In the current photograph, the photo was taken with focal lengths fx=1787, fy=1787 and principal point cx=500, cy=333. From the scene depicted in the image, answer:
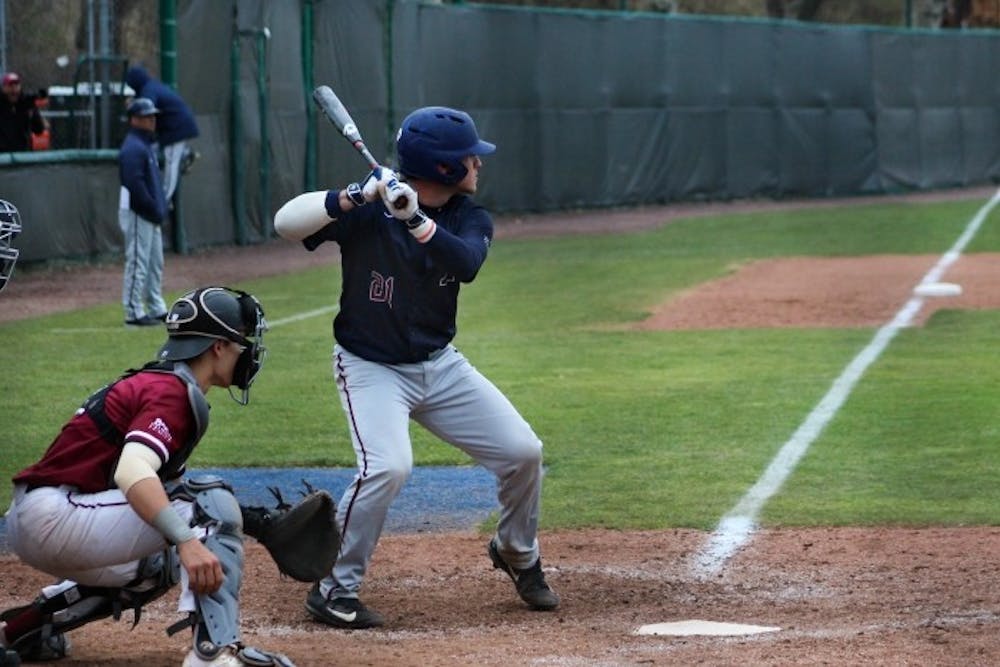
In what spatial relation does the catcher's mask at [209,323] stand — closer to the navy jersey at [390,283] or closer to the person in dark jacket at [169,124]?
the navy jersey at [390,283]

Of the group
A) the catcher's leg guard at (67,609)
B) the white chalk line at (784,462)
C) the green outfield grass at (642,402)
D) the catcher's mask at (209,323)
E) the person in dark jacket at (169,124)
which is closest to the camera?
the catcher's mask at (209,323)

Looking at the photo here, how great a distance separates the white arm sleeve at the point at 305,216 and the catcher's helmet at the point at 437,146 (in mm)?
340

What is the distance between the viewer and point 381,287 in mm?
5871

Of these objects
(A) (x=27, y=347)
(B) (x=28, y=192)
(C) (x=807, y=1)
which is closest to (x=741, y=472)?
(A) (x=27, y=347)

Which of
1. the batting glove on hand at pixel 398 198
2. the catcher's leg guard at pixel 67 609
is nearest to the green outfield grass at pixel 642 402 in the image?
the batting glove on hand at pixel 398 198

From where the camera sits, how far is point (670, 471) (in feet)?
27.4

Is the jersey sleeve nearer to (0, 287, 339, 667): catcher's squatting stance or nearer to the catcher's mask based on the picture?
(0, 287, 339, 667): catcher's squatting stance

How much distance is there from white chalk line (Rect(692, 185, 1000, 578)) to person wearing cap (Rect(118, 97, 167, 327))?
18.3ft

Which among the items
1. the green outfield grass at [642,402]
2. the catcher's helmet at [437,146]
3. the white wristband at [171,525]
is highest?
the catcher's helmet at [437,146]

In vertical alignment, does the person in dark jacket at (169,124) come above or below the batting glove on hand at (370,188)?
below

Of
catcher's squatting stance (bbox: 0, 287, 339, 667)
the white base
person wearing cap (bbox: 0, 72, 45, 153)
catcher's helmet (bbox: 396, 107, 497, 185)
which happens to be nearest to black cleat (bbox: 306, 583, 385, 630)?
catcher's squatting stance (bbox: 0, 287, 339, 667)

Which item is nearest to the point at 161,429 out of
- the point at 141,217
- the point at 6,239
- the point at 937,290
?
the point at 6,239

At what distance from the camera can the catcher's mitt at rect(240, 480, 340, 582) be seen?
515cm

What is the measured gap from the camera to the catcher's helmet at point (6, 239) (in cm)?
525
